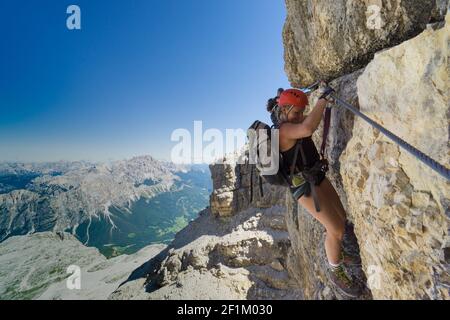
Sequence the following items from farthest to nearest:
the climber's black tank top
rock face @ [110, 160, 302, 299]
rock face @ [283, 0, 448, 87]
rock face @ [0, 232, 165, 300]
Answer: rock face @ [0, 232, 165, 300]
rock face @ [110, 160, 302, 299]
the climber's black tank top
rock face @ [283, 0, 448, 87]

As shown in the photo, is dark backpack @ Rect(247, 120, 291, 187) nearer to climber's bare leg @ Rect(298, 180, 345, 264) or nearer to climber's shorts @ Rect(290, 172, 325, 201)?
climber's shorts @ Rect(290, 172, 325, 201)

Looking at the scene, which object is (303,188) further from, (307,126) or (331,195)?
(307,126)

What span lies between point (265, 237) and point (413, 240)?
3450cm

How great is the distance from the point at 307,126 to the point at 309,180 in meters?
1.34

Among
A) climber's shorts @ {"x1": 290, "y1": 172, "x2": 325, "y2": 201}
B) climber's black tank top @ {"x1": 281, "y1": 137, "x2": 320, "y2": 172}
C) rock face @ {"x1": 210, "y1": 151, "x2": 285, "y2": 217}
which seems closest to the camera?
climber's black tank top @ {"x1": 281, "y1": 137, "x2": 320, "y2": 172}

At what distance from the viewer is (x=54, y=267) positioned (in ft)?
393

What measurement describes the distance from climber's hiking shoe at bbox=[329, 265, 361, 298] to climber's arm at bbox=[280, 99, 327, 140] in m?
3.44

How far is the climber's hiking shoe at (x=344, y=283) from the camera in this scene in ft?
16.3

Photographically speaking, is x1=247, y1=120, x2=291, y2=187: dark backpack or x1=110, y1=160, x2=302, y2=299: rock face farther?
x1=110, y1=160, x2=302, y2=299: rock face

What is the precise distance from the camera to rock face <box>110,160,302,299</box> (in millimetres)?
29328

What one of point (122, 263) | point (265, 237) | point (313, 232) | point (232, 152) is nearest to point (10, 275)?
point (122, 263)

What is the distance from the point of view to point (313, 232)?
8422mm

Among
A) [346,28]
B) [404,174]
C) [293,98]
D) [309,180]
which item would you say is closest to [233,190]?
[309,180]

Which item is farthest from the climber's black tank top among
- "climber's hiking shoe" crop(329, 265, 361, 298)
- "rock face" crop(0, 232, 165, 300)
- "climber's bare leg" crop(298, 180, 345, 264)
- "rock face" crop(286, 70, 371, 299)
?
"rock face" crop(0, 232, 165, 300)
